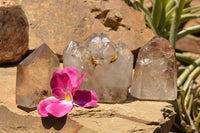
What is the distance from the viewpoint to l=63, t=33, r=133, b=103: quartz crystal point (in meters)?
1.40

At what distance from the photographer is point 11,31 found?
1896mm

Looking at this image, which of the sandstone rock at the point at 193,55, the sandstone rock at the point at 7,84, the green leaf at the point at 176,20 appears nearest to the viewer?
the sandstone rock at the point at 7,84

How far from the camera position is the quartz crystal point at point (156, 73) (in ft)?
4.95

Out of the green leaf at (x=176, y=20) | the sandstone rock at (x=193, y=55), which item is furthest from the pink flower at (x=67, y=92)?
the sandstone rock at (x=193, y=55)

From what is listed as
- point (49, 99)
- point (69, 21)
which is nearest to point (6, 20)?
point (69, 21)

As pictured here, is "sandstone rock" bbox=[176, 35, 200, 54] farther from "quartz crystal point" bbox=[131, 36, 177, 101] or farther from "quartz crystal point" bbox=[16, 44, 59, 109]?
"quartz crystal point" bbox=[16, 44, 59, 109]

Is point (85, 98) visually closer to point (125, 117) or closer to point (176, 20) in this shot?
point (125, 117)

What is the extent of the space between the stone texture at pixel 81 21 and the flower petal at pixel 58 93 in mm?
1000

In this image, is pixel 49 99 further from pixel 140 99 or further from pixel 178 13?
pixel 178 13

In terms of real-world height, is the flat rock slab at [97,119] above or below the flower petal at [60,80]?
below

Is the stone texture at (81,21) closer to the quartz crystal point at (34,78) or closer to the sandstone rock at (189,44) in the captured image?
the quartz crystal point at (34,78)

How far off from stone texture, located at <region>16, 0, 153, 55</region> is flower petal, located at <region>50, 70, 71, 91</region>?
98 centimetres

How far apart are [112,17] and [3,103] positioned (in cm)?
131

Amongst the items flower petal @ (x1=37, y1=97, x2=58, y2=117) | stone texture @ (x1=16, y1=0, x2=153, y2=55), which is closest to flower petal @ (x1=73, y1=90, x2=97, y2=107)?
flower petal @ (x1=37, y1=97, x2=58, y2=117)
